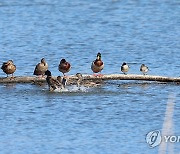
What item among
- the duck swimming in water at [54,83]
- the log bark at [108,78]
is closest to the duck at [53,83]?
the duck swimming in water at [54,83]

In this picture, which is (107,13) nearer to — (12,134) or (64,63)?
(64,63)

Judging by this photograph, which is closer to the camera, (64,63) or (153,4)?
(64,63)

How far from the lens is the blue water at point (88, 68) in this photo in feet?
82.5

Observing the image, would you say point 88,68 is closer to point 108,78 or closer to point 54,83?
point 108,78

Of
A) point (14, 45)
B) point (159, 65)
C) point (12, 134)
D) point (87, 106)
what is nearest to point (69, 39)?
point (14, 45)

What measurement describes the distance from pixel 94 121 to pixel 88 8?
35.9 metres

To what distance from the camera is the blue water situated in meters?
25.1

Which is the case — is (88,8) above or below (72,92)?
above

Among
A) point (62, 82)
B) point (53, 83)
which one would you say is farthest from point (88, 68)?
point (53, 83)

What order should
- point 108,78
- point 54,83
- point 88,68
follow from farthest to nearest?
point 88,68 → point 108,78 → point 54,83

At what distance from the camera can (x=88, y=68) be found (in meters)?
36.6

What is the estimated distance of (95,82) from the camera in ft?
106

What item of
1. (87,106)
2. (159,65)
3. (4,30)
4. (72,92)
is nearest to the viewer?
(87,106)

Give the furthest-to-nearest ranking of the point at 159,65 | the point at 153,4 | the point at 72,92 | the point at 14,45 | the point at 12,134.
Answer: the point at 153,4 → the point at 14,45 → the point at 159,65 → the point at 72,92 → the point at 12,134
